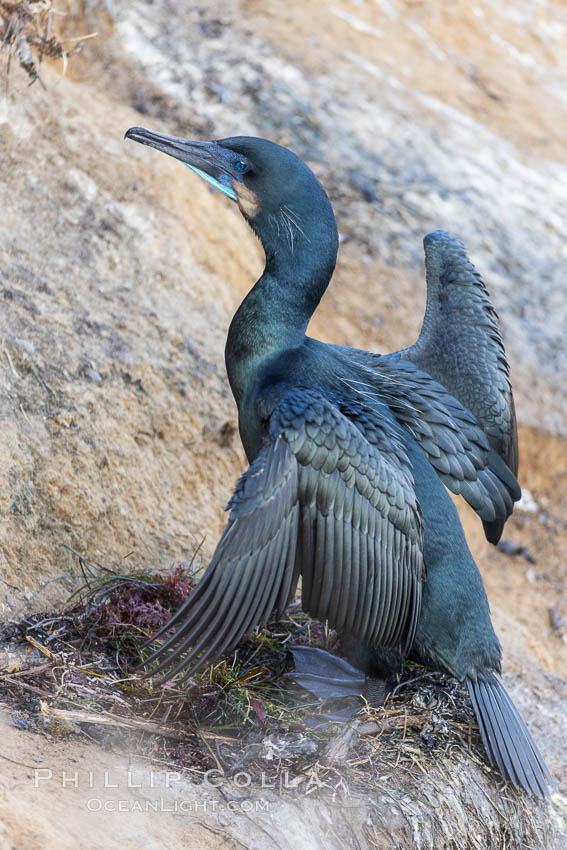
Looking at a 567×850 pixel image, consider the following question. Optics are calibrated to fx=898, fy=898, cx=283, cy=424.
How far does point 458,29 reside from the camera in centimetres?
1031

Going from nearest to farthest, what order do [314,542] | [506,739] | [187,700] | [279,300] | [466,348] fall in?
[314,542]
[187,700]
[506,739]
[279,300]
[466,348]

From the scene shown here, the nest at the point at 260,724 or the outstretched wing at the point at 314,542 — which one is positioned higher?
the outstretched wing at the point at 314,542

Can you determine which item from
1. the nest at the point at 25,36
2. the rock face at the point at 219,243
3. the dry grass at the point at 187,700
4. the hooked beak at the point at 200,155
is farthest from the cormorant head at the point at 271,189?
the nest at the point at 25,36

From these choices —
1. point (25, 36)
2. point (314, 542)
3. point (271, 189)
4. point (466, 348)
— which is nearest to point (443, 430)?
point (466, 348)

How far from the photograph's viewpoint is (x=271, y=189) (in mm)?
3848

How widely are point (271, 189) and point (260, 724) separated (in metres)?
2.20

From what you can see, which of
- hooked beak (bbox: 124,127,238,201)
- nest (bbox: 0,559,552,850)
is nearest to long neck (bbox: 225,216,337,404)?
hooked beak (bbox: 124,127,238,201)

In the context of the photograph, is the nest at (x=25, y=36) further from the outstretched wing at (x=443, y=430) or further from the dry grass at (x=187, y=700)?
the dry grass at (x=187, y=700)

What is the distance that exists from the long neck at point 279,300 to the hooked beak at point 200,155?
1.01 feet

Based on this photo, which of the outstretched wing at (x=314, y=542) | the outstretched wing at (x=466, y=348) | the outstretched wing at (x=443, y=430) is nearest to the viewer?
the outstretched wing at (x=314, y=542)

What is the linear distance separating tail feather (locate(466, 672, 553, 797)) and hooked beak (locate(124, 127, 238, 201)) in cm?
238

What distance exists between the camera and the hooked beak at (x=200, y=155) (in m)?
3.90

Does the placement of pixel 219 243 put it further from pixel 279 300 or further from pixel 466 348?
pixel 279 300

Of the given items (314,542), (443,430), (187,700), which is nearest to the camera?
(314,542)
